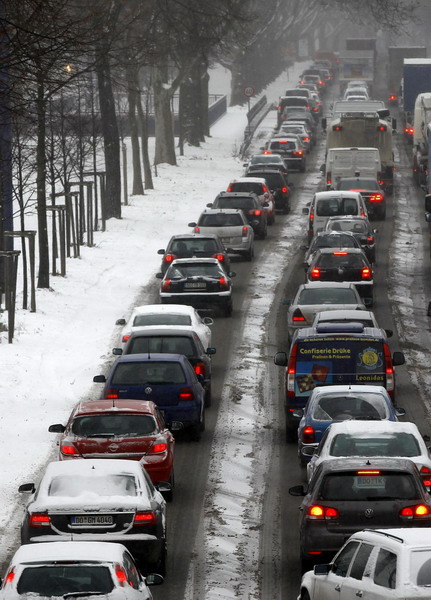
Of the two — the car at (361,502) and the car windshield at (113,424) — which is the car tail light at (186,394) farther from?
the car at (361,502)

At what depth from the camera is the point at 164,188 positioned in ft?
197

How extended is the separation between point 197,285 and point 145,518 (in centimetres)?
1822

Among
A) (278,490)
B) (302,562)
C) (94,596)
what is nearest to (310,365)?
(278,490)

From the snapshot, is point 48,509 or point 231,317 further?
point 231,317

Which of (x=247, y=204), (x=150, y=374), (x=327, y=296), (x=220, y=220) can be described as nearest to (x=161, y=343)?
(x=150, y=374)

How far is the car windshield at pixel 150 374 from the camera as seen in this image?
21641mm

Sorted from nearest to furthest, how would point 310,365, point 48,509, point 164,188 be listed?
point 48,509 → point 310,365 → point 164,188

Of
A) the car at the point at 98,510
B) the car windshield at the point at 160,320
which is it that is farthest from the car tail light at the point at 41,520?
the car windshield at the point at 160,320

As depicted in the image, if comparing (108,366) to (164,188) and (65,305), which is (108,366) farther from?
(164,188)

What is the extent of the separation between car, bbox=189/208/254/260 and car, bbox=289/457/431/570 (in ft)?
84.4

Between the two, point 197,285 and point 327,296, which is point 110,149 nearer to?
point 197,285

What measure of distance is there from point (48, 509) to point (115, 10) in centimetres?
3296

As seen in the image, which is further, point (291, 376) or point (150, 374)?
point (291, 376)

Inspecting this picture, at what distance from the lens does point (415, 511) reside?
14641mm
